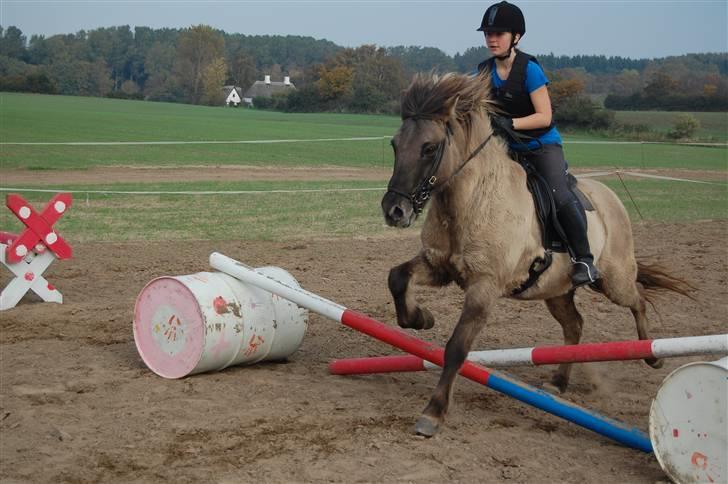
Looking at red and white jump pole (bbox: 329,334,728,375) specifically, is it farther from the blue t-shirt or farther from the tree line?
the tree line

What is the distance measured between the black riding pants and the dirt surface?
5.16 feet

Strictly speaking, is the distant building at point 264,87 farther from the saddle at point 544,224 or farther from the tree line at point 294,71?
the saddle at point 544,224

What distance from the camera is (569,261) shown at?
650 cm

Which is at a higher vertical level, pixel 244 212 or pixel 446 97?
pixel 446 97

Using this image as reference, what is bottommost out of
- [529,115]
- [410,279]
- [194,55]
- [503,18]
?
[410,279]

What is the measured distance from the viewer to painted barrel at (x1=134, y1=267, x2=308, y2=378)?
6.33 meters

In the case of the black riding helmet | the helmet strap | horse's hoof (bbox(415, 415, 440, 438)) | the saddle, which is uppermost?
the black riding helmet

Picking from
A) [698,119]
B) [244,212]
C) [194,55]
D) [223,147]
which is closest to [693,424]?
[244,212]

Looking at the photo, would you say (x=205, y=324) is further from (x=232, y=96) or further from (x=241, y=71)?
(x=241, y=71)

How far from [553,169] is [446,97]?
1.20 meters

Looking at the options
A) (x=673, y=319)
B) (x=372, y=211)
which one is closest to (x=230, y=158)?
(x=372, y=211)

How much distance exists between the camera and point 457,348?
18.0 feet

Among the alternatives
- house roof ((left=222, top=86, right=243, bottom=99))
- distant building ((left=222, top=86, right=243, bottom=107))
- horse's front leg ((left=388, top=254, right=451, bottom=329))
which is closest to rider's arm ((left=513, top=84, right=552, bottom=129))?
horse's front leg ((left=388, top=254, right=451, bottom=329))

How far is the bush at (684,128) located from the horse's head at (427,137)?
4163 centimetres
